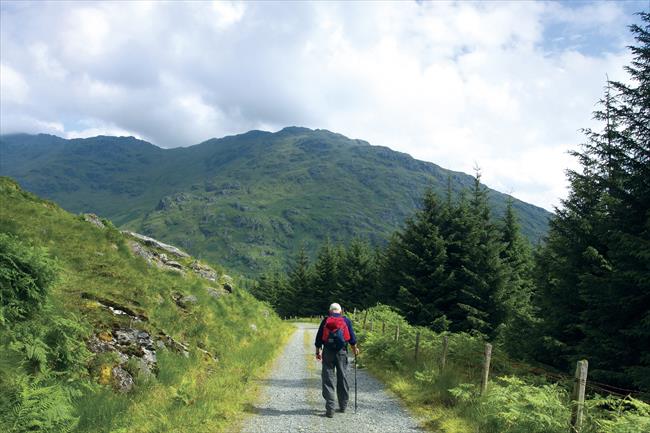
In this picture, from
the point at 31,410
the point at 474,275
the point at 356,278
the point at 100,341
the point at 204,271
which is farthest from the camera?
the point at 356,278

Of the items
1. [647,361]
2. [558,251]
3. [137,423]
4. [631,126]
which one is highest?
[631,126]

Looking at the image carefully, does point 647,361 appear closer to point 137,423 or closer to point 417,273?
point 137,423

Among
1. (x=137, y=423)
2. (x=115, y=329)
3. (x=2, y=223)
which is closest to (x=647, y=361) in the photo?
(x=137, y=423)

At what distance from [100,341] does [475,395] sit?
Answer: 28.9 ft

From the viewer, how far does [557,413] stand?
7293 mm

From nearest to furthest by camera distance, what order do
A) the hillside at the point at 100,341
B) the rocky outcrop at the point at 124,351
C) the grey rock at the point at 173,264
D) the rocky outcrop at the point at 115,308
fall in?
the hillside at the point at 100,341 → the rocky outcrop at the point at 124,351 → the rocky outcrop at the point at 115,308 → the grey rock at the point at 173,264

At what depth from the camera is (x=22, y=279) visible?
8.16 m

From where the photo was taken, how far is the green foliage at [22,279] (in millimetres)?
7938

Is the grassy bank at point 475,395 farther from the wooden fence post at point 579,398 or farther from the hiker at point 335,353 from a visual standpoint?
the hiker at point 335,353

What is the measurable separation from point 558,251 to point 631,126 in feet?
16.6

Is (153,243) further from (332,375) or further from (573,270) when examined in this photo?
(573,270)

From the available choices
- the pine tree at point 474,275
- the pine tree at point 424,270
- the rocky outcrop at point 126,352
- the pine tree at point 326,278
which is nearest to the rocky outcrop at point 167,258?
the rocky outcrop at point 126,352

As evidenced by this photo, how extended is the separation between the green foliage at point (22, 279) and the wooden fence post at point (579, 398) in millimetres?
10163

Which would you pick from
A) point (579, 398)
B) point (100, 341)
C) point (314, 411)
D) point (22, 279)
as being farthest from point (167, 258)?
point (579, 398)
